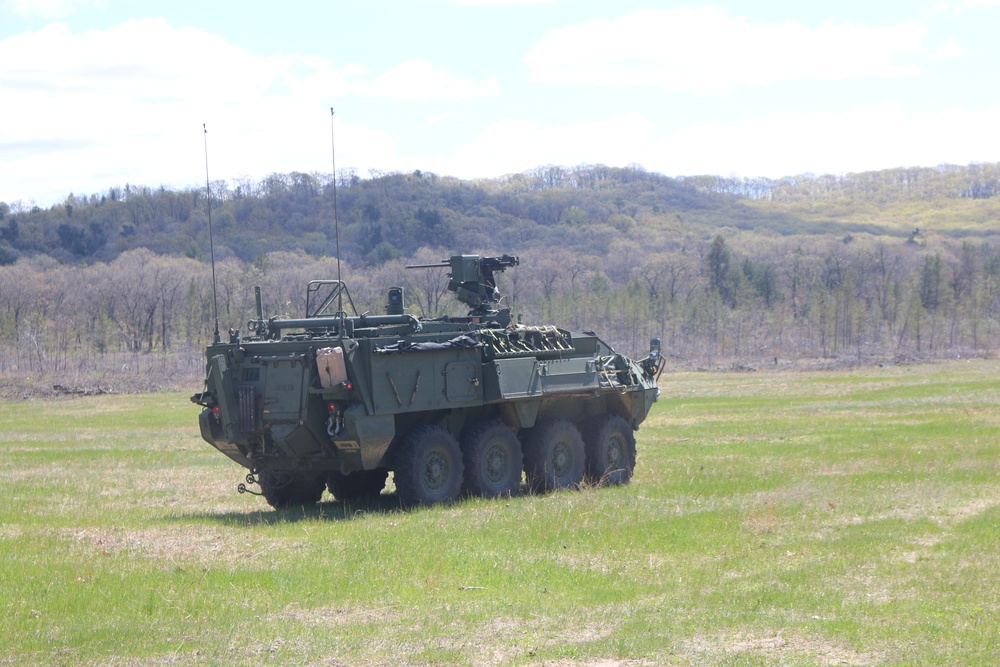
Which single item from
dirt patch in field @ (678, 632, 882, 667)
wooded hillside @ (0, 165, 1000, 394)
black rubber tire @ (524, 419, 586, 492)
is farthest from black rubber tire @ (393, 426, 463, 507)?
wooded hillside @ (0, 165, 1000, 394)

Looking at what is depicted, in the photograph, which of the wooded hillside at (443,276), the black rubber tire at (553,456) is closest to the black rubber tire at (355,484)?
the black rubber tire at (553,456)

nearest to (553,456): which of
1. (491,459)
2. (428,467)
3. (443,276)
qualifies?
(491,459)

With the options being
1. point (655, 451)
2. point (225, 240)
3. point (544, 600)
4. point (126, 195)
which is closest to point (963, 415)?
point (655, 451)

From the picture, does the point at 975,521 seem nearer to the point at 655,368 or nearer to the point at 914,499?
the point at 914,499

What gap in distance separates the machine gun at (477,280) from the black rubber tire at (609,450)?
2389 mm

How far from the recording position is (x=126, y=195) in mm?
169375

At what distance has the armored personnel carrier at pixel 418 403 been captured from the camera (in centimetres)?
1539

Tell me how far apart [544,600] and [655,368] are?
10575 mm

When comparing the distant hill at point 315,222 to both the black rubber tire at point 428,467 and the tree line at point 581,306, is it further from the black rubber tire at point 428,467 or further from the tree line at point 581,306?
the black rubber tire at point 428,467

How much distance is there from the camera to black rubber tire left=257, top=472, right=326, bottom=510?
55.5 feet

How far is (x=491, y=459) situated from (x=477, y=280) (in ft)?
10.3

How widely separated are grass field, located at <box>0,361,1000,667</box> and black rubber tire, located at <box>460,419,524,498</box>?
0.55 meters

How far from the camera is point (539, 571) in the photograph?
38.2 ft

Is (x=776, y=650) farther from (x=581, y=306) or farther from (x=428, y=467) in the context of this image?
(x=581, y=306)
